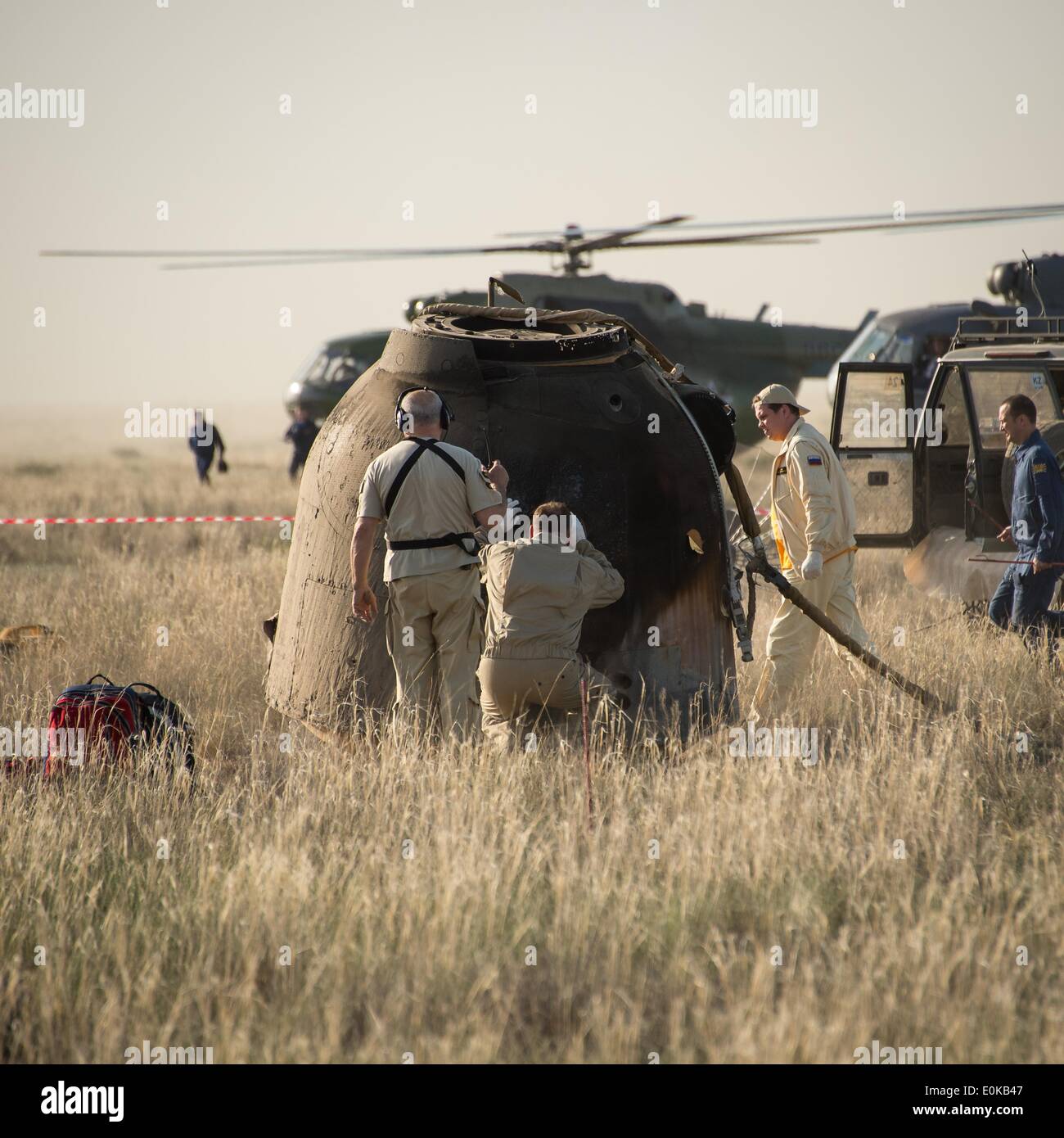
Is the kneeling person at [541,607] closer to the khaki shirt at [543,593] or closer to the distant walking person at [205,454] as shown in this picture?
the khaki shirt at [543,593]

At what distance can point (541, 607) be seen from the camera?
5.88m

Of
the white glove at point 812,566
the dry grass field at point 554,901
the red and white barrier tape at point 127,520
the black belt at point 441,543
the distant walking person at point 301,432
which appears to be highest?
the distant walking person at point 301,432

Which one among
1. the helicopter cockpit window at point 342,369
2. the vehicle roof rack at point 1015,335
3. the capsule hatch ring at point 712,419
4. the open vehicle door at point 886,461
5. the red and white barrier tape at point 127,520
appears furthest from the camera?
the helicopter cockpit window at point 342,369

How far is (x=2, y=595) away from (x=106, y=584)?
97 cm

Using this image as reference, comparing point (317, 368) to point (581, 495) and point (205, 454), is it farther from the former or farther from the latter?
point (581, 495)

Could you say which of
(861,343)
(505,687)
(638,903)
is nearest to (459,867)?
(638,903)

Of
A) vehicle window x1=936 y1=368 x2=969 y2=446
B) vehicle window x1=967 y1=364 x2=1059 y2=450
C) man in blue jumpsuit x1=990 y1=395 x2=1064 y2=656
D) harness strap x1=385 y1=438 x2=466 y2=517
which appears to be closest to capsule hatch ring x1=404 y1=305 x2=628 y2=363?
harness strap x1=385 y1=438 x2=466 y2=517

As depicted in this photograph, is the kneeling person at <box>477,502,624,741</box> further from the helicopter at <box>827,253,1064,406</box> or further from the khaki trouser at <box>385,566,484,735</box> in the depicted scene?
the helicopter at <box>827,253,1064,406</box>

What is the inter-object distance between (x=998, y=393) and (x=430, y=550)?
6660 millimetres

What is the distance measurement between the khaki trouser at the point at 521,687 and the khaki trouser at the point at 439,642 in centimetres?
10

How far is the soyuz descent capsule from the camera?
6.43m

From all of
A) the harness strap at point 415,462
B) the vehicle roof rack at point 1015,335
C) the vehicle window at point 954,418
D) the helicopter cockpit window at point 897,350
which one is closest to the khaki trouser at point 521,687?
the harness strap at point 415,462

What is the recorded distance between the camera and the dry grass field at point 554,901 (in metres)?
3.83
